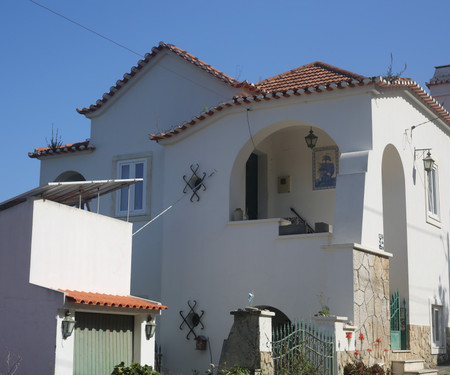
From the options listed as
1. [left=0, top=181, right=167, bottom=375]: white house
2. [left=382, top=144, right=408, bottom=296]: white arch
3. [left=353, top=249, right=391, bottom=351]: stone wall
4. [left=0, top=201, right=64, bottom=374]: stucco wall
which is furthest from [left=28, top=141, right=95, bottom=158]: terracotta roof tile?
[left=353, top=249, right=391, bottom=351]: stone wall

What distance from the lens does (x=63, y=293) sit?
12.8 m

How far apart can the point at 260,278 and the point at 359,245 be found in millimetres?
2910

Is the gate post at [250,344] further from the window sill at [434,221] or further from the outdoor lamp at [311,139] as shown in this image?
the window sill at [434,221]

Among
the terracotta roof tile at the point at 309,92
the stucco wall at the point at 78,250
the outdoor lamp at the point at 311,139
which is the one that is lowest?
the stucco wall at the point at 78,250

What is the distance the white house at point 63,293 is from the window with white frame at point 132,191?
4.13 meters

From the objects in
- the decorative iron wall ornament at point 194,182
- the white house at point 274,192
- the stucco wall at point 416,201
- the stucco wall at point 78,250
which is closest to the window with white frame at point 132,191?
the white house at point 274,192

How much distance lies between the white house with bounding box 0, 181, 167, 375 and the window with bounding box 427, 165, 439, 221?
8.89m

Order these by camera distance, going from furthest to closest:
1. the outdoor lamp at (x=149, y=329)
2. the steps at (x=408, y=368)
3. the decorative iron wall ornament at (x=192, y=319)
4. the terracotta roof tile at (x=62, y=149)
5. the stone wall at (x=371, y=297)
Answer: the terracotta roof tile at (x=62, y=149) < the decorative iron wall ornament at (x=192, y=319) < the steps at (x=408, y=368) < the outdoor lamp at (x=149, y=329) < the stone wall at (x=371, y=297)

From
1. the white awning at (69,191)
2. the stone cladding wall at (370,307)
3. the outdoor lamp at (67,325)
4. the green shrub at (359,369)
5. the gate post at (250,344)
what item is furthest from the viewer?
the stone cladding wall at (370,307)

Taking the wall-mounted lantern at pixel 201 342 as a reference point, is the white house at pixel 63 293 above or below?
above

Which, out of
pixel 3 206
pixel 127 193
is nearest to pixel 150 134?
pixel 127 193

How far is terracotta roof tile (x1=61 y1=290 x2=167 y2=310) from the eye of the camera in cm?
1299

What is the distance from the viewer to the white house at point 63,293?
12828 millimetres

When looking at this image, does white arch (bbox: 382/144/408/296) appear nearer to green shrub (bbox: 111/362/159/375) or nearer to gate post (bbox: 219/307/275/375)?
gate post (bbox: 219/307/275/375)
